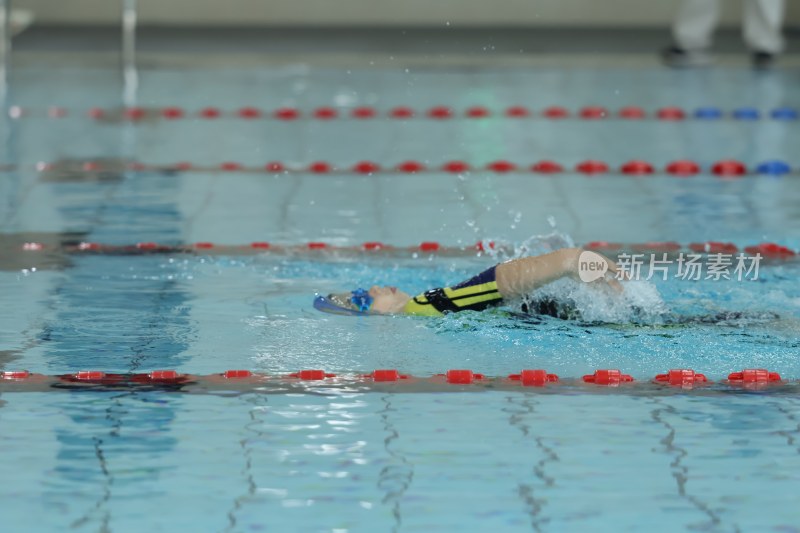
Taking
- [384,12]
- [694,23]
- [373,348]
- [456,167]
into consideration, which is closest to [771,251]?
[373,348]

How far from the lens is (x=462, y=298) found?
3986 millimetres

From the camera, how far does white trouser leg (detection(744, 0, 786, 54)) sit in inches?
375

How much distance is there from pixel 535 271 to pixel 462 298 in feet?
0.79

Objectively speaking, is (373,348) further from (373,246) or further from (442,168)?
(442,168)

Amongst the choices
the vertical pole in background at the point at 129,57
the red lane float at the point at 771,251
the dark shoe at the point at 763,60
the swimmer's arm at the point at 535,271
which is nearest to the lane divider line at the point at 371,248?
the red lane float at the point at 771,251

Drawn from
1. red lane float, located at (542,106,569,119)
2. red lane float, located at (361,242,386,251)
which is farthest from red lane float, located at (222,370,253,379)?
red lane float, located at (542,106,569,119)

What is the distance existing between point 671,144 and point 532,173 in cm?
110

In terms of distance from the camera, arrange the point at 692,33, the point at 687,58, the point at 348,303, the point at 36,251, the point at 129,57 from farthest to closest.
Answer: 1. the point at 687,58
2. the point at 692,33
3. the point at 129,57
4. the point at 36,251
5. the point at 348,303

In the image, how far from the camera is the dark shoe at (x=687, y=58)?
9.95 m

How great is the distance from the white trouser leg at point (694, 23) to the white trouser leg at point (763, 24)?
24 centimetres

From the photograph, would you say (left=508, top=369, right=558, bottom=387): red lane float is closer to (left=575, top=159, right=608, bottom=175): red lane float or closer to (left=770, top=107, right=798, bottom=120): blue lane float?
(left=575, top=159, right=608, bottom=175): red lane float

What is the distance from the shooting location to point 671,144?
7.20m

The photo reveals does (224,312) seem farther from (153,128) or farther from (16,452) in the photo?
(153,128)

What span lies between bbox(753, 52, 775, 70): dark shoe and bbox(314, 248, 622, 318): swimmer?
639 centimetres
